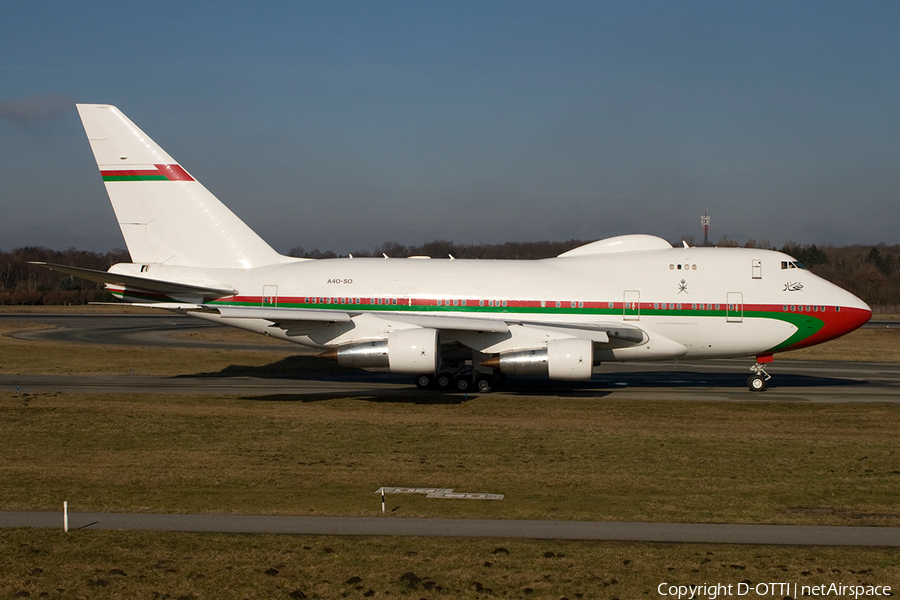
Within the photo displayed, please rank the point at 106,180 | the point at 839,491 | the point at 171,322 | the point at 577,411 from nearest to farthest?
1. the point at 839,491
2. the point at 577,411
3. the point at 106,180
4. the point at 171,322

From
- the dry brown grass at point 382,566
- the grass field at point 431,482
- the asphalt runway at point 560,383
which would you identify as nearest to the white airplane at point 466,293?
the asphalt runway at point 560,383

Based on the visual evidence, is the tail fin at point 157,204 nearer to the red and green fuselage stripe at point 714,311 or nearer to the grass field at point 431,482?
the red and green fuselage stripe at point 714,311

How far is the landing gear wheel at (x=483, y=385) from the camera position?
27.5m

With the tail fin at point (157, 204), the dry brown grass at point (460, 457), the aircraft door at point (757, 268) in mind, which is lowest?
the dry brown grass at point (460, 457)

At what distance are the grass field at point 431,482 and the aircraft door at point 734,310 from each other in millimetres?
3265

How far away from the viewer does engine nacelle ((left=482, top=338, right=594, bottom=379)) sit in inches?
965

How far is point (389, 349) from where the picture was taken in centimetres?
2472

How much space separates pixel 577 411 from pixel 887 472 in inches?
367

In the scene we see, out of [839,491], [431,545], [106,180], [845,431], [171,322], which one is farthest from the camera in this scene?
[171,322]

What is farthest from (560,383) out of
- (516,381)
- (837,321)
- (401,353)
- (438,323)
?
(837,321)

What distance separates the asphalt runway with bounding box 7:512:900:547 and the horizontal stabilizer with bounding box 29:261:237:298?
47.0 feet

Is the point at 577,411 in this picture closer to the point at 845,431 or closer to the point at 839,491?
the point at 845,431

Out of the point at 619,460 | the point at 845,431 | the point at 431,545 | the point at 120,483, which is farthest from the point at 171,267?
the point at 845,431

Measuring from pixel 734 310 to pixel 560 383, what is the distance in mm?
7314
